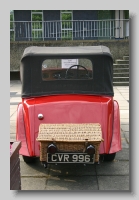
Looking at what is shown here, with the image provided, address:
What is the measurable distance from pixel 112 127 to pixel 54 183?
1129 millimetres

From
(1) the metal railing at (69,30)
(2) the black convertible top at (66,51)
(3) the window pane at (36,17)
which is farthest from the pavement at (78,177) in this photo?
(3) the window pane at (36,17)

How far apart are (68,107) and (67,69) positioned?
745 mm

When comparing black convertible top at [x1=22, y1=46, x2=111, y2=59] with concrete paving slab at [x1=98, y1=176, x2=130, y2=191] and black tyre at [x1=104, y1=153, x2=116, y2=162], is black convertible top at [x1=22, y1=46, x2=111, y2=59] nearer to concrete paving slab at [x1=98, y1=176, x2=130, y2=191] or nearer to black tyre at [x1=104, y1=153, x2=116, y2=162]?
black tyre at [x1=104, y1=153, x2=116, y2=162]

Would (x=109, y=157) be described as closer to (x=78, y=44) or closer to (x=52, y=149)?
(x=52, y=149)

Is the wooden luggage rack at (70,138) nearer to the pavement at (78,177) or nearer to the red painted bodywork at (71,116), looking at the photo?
the red painted bodywork at (71,116)

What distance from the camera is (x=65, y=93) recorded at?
4684 mm

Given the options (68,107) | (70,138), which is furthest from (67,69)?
(70,138)

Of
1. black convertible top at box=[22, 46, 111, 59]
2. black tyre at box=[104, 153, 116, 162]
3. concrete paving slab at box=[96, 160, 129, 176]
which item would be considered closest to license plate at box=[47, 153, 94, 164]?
concrete paving slab at box=[96, 160, 129, 176]

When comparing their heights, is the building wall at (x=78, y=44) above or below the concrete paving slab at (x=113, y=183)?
above

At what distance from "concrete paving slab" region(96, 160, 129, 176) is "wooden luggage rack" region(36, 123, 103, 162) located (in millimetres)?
738

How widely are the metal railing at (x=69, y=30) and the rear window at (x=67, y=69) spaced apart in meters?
12.4

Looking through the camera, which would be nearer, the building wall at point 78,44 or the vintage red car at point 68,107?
the vintage red car at point 68,107

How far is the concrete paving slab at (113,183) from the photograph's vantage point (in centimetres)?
411

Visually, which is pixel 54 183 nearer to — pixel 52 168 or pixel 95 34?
pixel 52 168
